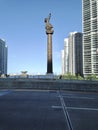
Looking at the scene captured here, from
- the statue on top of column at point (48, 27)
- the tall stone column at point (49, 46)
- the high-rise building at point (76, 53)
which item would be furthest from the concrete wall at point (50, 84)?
the high-rise building at point (76, 53)

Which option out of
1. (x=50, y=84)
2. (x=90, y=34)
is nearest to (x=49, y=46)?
(x=50, y=84)

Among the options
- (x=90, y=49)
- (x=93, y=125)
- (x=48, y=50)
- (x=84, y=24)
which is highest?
(x=84, y=24)

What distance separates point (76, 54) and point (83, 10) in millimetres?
36504

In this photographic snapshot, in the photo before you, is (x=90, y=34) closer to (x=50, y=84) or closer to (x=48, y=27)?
(x=48, y=27)

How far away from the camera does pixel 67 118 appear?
30.5 feet

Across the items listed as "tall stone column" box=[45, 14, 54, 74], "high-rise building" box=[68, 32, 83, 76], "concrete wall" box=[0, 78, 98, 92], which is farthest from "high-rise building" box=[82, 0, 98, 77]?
"concrete wall" box=[0, 78, 98, 92]

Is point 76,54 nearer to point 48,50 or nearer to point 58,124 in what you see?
point 48,50

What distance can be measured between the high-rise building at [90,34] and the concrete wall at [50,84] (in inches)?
3205

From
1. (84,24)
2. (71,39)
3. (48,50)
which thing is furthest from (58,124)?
(71,39)

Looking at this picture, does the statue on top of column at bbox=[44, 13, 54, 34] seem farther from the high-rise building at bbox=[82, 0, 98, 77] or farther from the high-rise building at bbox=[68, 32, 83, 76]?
the high-rise building at bbox=[68, 32, 83, 76]

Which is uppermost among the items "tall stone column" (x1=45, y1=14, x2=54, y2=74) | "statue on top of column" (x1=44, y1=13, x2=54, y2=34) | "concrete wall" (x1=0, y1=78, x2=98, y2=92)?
"statue on top of column" (x1=44, y1=13, x2=54, y2=34)

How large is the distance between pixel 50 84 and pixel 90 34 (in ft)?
296

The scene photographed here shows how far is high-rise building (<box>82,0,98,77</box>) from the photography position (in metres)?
110

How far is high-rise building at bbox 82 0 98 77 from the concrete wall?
267 ft
